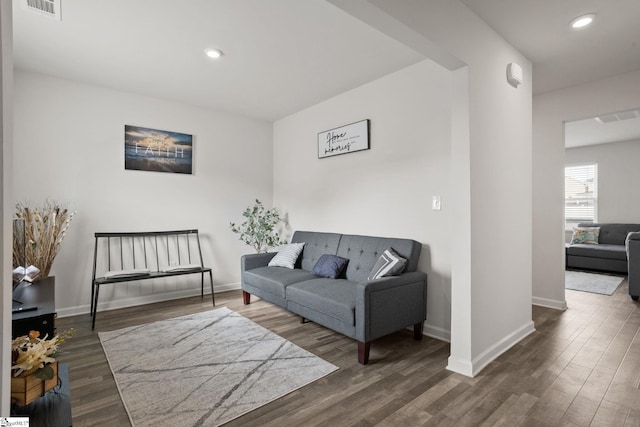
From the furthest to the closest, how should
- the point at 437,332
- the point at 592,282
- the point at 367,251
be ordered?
the point at 592,282
the point at 367,251
the point at 437,332

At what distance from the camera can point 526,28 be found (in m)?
2.44

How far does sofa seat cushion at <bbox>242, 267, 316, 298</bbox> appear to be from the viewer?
10.7ft

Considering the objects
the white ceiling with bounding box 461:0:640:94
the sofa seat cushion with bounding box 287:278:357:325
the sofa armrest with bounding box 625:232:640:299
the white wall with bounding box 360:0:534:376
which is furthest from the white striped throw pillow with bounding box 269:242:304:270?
the sofa armrest with bounding box 625:232:640:299

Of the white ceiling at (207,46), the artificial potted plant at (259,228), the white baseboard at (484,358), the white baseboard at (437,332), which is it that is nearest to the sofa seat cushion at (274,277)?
the artificial potted plant at (259,228)

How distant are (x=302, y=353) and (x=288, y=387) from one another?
492 millimetres

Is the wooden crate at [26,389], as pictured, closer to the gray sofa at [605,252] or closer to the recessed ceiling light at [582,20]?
the recessed ceiling light at [582,20]

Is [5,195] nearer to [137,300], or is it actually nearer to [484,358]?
[484,358]

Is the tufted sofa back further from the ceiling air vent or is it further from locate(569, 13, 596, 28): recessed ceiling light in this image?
the ceiling air vent

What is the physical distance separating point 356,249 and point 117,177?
2.91 metres

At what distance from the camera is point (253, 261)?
3979 mm

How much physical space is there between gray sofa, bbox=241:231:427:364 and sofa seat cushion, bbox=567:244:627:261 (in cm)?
484

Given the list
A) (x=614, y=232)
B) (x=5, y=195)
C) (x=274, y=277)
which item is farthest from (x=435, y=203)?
(x=614, y=232)

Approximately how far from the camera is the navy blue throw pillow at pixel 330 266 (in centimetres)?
332

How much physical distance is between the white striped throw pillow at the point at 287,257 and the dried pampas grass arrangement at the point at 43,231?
2.19 m
